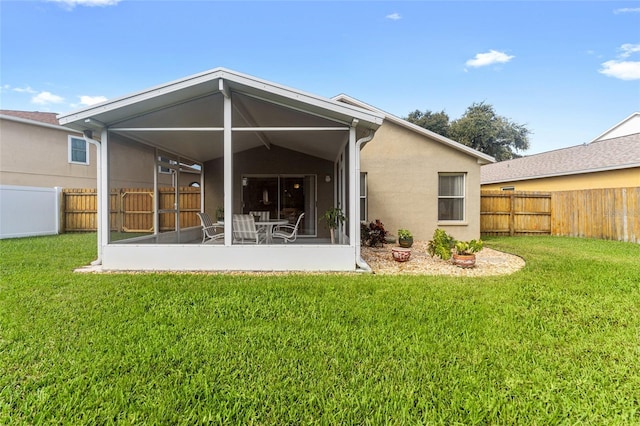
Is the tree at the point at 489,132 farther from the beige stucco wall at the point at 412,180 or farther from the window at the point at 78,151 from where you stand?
the window at the point at 78,151

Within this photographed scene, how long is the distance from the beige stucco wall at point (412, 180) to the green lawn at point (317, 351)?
209 inches

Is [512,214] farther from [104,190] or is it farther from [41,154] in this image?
[41,154]

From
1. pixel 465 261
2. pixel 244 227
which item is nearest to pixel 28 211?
pixel 244 227

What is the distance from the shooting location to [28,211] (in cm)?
1049

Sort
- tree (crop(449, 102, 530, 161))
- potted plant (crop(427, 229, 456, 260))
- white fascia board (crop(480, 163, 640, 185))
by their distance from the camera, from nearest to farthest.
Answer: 1. potted plant (crop(427, 229, 456, 260))
2. white fascia board (crop(480, 163, 640, 185))
3. tree (crop(449, 102, 530, 161))

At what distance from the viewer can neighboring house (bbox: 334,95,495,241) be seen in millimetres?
10203

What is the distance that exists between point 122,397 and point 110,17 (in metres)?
13.8

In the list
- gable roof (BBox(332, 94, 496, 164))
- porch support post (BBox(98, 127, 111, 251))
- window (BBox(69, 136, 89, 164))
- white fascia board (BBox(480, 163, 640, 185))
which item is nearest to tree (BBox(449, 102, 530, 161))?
white fascia board (BBox(480, 163, 640, 185))

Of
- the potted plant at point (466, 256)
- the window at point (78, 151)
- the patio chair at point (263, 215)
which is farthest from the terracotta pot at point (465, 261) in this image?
the window at point (78, 151)

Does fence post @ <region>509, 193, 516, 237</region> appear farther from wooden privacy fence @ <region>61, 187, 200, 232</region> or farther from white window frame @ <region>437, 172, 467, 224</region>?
wooden privacy fence @ <region>61, 187, 200, 232</region>

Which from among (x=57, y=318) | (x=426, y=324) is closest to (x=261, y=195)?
(x=57, y=318)

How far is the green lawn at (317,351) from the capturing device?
2119 mm

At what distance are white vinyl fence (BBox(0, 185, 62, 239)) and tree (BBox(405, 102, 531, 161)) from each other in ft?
99.4

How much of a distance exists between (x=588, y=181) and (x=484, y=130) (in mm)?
19282
